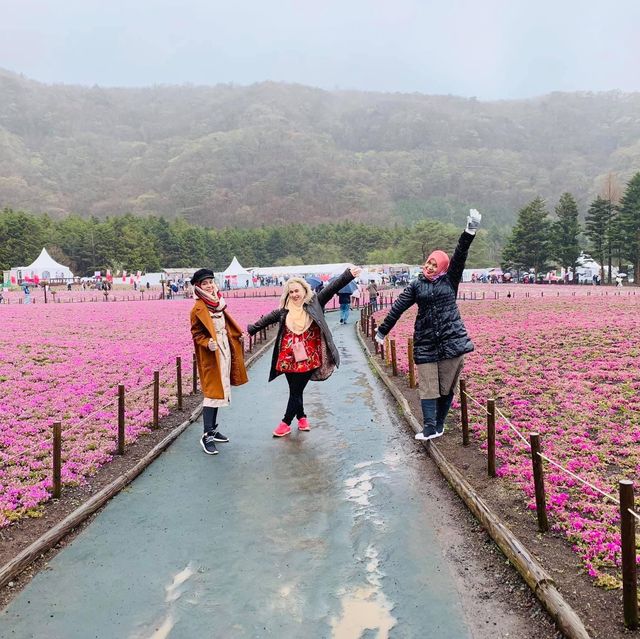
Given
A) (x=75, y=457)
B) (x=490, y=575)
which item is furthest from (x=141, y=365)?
(x=490, y=575)

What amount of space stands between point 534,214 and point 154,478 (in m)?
68.7

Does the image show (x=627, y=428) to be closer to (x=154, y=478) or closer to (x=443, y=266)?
(x=443, y=266)

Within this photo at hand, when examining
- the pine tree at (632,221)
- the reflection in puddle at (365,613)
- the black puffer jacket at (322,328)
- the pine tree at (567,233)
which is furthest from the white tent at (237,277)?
the reflection in puddle at (365,613)

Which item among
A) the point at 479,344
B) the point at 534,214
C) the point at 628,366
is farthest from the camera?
the point at 534,214

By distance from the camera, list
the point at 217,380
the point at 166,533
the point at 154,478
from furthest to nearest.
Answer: the point at 217,380 < the point at 154,478 < the point at 166,533

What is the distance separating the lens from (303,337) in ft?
24.1

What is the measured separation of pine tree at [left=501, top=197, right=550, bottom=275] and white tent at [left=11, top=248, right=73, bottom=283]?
2228 inches

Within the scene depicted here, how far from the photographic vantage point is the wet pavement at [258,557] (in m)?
3.66

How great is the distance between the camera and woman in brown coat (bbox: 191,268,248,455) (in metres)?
6.83

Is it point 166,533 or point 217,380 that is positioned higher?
point 217,380

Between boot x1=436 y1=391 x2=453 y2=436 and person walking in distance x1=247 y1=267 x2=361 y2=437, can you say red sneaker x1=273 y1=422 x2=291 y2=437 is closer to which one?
person walking in distance x1=247 y1=267 x2=361 y2=437

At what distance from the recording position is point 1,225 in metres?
86.2

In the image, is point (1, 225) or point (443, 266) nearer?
point (443, 266)

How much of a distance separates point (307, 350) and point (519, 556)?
3.82 meters
